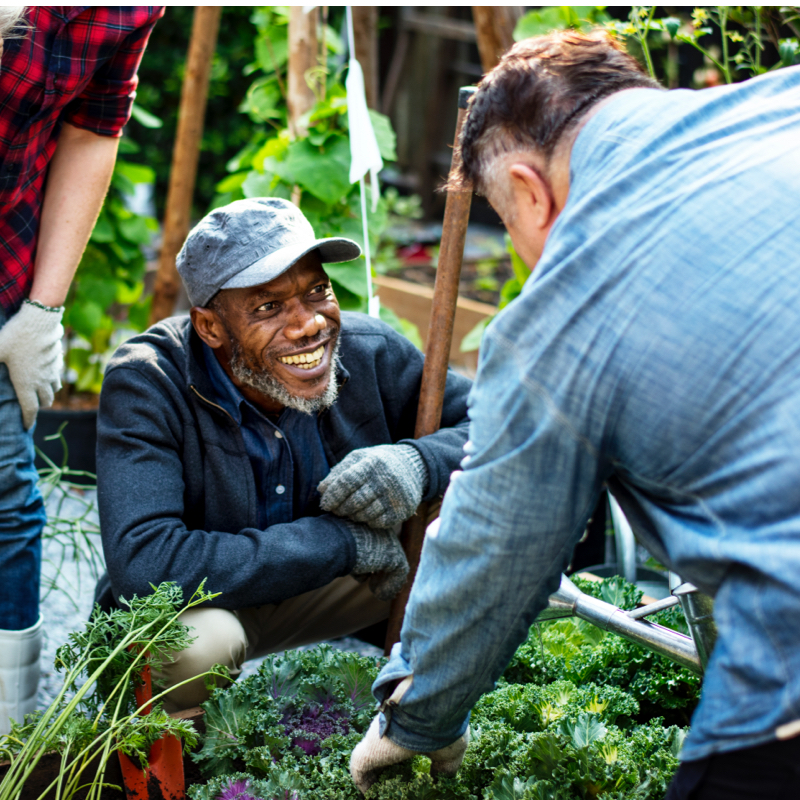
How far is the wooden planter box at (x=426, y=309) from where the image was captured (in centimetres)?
465

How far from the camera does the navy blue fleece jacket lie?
72.4 inches

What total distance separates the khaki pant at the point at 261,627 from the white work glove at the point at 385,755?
50 centimetres

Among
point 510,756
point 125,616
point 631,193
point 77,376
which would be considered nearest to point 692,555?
point 631,193

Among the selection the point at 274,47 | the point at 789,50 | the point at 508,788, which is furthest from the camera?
the point at 274,47

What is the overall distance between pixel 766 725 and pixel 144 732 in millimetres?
991

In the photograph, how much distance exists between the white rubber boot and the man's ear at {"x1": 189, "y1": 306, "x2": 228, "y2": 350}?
74cm

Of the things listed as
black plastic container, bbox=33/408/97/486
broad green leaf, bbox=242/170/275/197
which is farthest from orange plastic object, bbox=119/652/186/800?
black plastic container, bbox=33/408/97/486

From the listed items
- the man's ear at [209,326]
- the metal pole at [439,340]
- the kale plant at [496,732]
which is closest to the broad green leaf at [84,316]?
the man's ear at [209,326]

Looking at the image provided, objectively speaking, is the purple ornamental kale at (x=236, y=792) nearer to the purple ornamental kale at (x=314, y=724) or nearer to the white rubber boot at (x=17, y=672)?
the purple ornamental kale at (x=314, y=724)

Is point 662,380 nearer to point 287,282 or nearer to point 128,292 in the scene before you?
point 287,282

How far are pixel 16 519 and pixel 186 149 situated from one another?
2.10m

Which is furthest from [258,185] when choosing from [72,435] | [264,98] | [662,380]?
[662,380]

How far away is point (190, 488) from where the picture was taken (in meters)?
2.00

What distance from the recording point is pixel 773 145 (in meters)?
0.95
